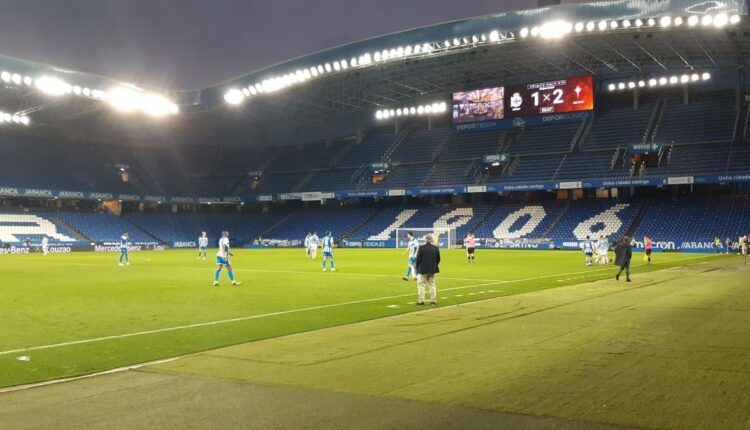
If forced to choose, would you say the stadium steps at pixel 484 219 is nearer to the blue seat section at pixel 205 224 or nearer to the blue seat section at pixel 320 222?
the blue seat section at pixel 320 222

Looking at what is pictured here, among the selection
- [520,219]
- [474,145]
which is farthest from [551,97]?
[520,219]

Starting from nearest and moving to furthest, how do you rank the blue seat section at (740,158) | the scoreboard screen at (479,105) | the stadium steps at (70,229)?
1. the blue seat section at (740,158)
2. the stadium steps at (70,229)
3. the scoreboard screen at (479,105)

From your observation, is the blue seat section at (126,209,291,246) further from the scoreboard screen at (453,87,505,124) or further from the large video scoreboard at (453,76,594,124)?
the large video scoreboard at (453,76,594,124)

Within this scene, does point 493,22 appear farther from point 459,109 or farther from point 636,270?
point 636,270

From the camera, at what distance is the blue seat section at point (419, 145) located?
75.1 m

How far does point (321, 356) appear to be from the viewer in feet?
35.2

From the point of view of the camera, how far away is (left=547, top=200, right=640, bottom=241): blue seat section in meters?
59.0

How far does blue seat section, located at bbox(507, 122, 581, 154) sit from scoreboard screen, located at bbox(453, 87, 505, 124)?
14.9 ft

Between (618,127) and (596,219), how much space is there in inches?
443

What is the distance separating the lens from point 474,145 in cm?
7244

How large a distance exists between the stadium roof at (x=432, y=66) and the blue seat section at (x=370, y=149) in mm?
6351

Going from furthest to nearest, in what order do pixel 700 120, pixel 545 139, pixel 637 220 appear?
pixel 545 139
pixel 700 120
pixel 637 220

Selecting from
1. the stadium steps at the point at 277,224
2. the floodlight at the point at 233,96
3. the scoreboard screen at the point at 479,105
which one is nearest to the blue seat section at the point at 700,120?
the scoreboard screen at the point at 479,105

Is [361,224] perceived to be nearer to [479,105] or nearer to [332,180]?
[332,180]
